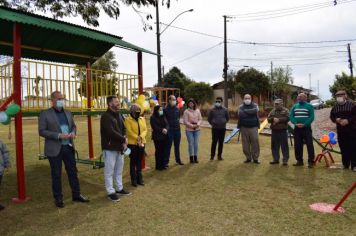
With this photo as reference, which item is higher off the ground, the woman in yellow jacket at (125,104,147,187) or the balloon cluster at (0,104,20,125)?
the balloon cluster at (0,104,20,125)

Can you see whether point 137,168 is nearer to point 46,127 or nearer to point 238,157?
point 46,127

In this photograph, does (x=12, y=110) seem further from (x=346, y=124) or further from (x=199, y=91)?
(x=199, y=91)

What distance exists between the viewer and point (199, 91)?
157ft

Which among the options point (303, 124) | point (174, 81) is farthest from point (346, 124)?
point (174, 81)

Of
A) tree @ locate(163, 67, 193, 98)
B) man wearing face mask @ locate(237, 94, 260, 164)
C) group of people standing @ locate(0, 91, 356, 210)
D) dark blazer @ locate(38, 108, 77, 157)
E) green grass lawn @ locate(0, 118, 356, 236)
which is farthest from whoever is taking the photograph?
tree @ locate(163, 67, 193, 98)

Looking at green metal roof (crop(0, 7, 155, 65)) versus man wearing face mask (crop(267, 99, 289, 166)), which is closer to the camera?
green metal roof (crop(0, 7, 155, 65))

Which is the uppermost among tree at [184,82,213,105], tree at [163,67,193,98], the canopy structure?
tree at [163,67,193,98]

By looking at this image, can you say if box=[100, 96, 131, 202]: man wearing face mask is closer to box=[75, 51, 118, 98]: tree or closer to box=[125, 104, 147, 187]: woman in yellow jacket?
box=[125, 104, 147, 187]: woman in yellow jacket

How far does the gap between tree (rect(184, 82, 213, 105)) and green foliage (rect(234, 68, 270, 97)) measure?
3881 mm

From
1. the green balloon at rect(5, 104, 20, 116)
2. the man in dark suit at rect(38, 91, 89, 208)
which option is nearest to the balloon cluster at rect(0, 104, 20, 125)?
the green balloon at rect(5, 104, 20, 116)

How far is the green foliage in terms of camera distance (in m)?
47.2

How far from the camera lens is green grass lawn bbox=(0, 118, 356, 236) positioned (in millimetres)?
4832

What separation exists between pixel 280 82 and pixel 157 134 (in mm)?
46783

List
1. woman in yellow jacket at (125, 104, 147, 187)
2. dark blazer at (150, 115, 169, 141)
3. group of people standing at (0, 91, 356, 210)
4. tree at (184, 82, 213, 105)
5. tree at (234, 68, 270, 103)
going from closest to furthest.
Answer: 1. group of people standing at (0, 91, 356, 210)
2. woman in yellow jacket at (125, 104, 147, 187)
3. dark blazer at (150, 115, 169, 141)
4. tree at (234, 68, 270, 103)
5. tree at (184, 82, 213, 105)
